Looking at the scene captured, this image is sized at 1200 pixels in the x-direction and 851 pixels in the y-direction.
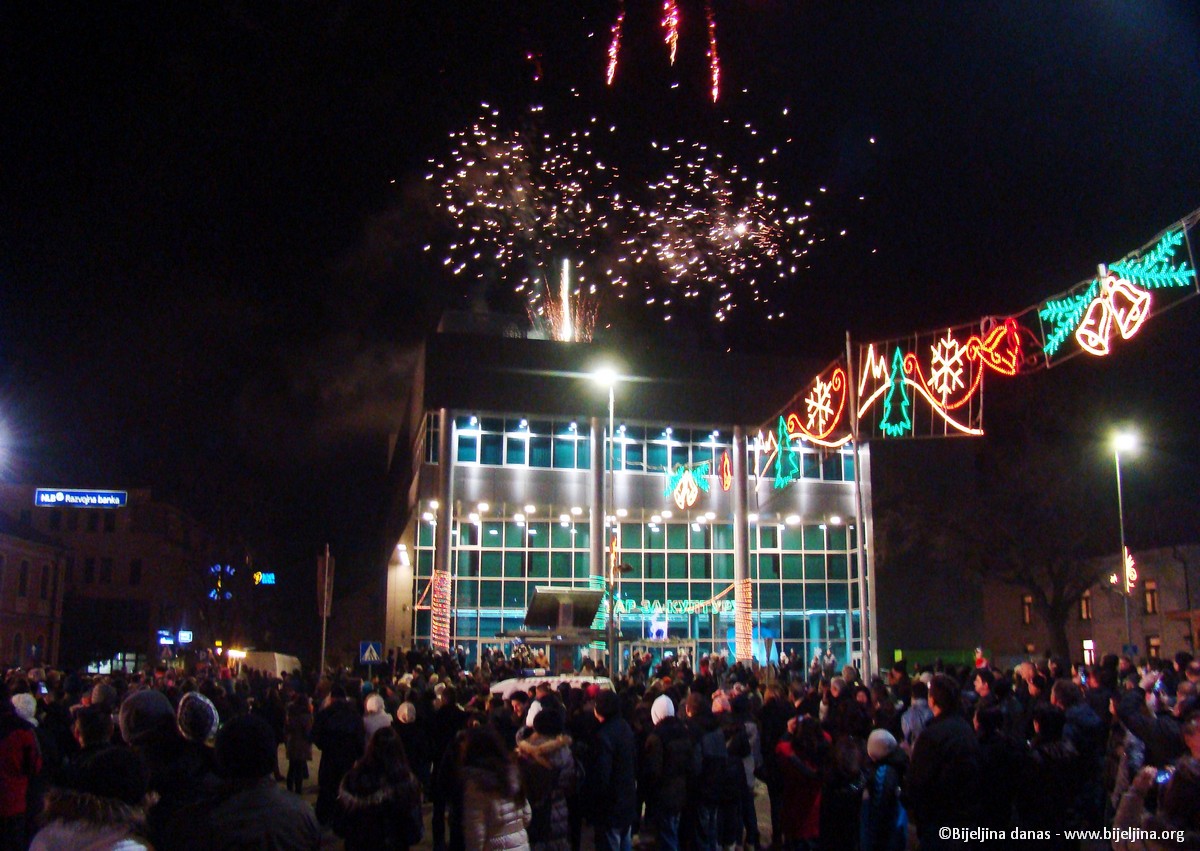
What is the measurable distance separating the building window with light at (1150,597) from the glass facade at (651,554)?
40.7 feet

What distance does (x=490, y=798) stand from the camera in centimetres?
587

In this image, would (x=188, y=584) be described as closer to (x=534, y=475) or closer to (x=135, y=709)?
(x=534, y=475)

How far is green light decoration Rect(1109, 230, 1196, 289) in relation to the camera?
1173cm

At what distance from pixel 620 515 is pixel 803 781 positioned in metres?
31.5

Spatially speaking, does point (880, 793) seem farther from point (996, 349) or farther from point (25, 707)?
point (996, 349)

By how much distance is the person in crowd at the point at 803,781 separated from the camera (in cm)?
854

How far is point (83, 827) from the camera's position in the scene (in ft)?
12.9

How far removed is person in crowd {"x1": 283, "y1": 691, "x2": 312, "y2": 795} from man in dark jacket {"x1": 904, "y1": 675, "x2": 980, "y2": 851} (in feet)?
34.2

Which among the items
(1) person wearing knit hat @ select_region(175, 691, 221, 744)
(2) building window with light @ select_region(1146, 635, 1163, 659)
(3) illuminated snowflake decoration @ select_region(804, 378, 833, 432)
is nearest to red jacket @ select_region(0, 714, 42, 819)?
(1) person wearing knit hat @ select_region(175, 691, 221, 744)

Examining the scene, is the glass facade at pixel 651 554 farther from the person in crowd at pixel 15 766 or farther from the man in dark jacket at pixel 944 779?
the man in dark jacket at pixel 944 779

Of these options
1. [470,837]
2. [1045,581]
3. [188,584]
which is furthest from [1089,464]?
[188,584]

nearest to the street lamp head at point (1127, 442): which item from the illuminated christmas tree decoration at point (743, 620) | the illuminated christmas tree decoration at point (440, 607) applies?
the illuminated christmas tree decoration at point (743, 620)

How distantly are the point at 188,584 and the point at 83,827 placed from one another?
2888 inches

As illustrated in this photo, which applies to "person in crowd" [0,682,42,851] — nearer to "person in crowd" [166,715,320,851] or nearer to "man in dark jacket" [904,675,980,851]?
"person in crowd" [166,715,320,851]
